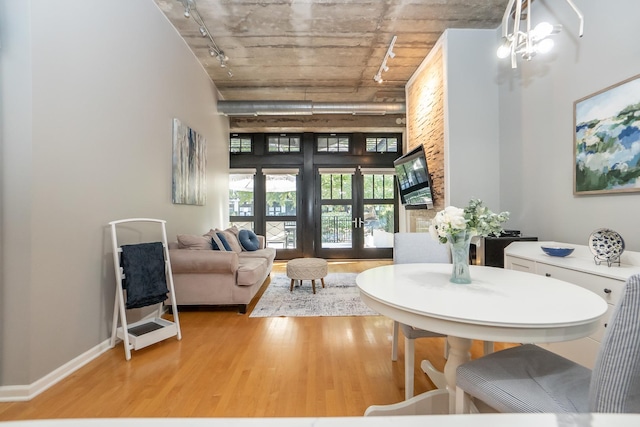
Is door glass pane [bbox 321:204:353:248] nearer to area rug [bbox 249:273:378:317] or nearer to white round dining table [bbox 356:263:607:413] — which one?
area rug [bbox 249:273:378:317]

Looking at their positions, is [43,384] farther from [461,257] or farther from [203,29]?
[203,29]

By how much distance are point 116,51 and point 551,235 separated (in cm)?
439

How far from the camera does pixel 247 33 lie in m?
3.36

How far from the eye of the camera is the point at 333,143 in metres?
6.46

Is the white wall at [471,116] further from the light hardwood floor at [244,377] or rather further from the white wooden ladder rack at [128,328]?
the white wooden ladder rack at [128,328]

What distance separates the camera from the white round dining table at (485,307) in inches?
36.2

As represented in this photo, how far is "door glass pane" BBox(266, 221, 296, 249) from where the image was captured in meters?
6.40

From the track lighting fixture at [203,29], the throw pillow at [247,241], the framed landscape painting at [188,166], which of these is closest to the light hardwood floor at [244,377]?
the framed landscape painting at [188,166]

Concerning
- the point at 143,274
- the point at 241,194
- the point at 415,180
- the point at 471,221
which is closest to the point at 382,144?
the point at 415,180

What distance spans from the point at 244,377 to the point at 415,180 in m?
3.49

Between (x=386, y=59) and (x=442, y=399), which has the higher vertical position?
(x=386, y=59)

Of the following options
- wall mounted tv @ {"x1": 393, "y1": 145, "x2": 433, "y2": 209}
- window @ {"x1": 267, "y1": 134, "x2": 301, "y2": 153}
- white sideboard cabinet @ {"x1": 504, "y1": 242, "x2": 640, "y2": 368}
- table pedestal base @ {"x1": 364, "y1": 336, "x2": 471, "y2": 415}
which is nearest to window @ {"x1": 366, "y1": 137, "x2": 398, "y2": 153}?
window @ {"x1": 267, "y1": 134, "x2": 301, "y2": 153}

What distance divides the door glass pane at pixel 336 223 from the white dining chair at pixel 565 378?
17.3 feet

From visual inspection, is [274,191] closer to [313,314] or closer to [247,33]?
[247,33]
